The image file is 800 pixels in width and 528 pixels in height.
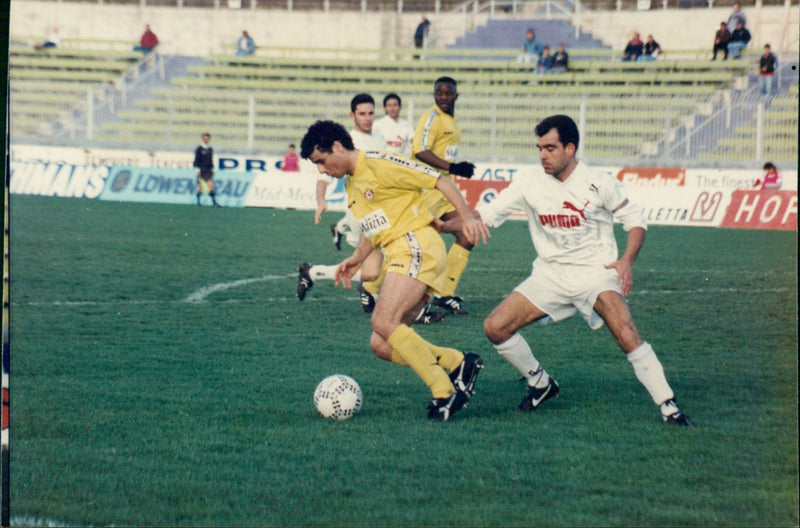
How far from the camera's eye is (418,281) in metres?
6.02

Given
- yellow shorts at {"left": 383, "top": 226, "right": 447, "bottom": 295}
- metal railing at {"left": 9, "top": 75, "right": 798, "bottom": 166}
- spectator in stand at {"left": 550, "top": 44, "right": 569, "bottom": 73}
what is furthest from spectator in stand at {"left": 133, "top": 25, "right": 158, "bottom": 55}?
yellow shorts at {"left": 383, "top": 226, "right": 447, "bottom": 295}

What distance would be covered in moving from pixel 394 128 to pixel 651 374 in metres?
7.40

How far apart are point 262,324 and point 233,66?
24.7 metres

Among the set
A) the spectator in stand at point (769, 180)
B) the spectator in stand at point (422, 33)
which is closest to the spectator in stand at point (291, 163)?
the spectator in stand at point (422, 33)

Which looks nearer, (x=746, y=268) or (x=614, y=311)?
(x=614, y=311)

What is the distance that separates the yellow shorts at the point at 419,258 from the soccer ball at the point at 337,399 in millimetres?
711

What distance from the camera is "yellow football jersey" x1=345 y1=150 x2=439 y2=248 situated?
6.05 meters

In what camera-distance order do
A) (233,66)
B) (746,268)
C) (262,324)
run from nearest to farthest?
(262,324)
(746,268)
(233,66)

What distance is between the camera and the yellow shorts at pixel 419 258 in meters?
6.02

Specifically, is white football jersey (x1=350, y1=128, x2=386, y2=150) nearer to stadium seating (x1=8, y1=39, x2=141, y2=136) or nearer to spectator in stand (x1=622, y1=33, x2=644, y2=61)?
spectator in stand (x1=622, y1=33, x2=644, y2=61)

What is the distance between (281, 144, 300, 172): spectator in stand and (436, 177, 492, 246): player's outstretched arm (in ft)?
64.0

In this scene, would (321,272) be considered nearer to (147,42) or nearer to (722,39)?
(722,39)

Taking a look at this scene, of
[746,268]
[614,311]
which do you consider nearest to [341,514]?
[614,311]

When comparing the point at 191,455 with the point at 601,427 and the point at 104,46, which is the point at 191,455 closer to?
the point at 601,427
